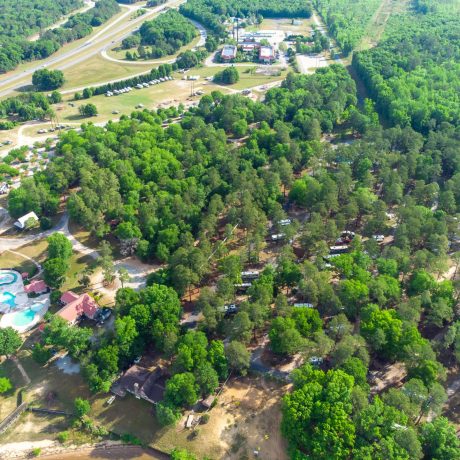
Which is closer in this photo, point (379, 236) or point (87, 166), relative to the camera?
point (379, 236)

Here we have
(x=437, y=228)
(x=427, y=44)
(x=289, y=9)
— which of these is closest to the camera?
(x=437, y=228)

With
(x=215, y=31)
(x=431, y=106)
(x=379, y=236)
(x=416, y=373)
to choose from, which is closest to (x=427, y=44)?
(x=431, y=106)

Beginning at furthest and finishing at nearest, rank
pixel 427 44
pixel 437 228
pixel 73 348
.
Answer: pixel 427 44 < pixel 437 228 < pixel 73 348

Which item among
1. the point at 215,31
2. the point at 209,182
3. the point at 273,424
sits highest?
the point at 215,31

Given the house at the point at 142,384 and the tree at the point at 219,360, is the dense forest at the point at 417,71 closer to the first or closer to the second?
the tree at the point at 219,360

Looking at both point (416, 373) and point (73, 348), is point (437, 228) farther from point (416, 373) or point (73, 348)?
point (73, 348)

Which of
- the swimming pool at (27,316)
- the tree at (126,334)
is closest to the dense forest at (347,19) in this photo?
the tree at (126,334)

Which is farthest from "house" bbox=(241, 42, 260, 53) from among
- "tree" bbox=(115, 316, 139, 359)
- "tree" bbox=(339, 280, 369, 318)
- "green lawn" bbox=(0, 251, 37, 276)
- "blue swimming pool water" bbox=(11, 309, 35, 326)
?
"tree" bbox=(115, 316, 139, 359)
